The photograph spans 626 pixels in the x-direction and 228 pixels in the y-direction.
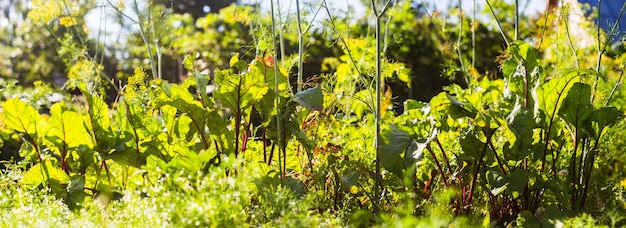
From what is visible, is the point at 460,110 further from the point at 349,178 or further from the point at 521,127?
the point at 349,178

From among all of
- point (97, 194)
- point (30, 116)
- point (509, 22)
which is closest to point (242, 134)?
point (97, 194)


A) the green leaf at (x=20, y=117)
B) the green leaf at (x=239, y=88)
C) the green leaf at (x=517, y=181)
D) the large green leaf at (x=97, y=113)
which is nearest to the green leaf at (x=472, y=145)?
the green leaf at (x=517, y=181)

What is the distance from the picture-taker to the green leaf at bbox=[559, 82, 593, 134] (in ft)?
7.30

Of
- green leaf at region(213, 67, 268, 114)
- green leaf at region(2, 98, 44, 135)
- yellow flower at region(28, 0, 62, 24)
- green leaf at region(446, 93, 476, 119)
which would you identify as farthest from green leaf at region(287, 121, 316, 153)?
yellow flower at region(28, 0, 62, 24)

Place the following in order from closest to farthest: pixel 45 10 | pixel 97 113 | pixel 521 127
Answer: pixel 521 127 < pixel 97 113 < pixel 45 10

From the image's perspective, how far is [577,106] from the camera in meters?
2.24

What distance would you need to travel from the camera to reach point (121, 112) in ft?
8.20

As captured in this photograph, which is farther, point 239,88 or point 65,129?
point 65,129

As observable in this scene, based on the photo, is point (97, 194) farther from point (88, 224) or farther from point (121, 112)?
point (88, 224)

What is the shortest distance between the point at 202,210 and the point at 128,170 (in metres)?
1.20

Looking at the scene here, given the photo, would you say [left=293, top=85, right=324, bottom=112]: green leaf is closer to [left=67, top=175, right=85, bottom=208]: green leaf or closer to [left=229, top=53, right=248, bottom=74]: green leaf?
[left=229, top=53, right=248, bottom=74]: green leaf

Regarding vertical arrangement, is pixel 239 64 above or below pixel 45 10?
below

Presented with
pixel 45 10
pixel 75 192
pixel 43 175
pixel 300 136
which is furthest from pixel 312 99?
pixel 45 10

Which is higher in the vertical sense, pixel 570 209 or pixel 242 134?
pixel 242 134
